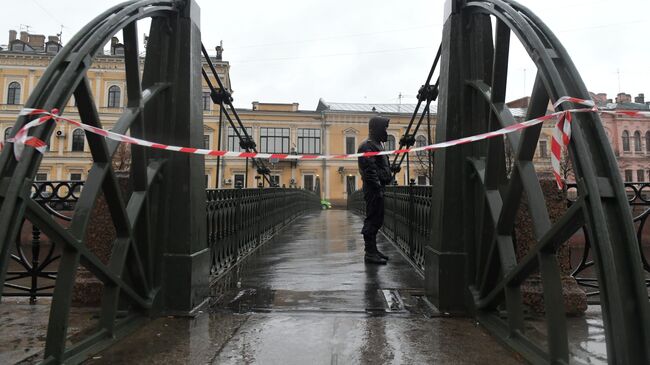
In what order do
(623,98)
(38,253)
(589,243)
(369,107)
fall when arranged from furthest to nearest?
1. (623,98)
2. (369,107)
3. (38,253)
4. (589,243)

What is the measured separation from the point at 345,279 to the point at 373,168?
1.69 metres

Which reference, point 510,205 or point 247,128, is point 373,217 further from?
point 247,128

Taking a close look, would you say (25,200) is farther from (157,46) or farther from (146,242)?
(157,46)

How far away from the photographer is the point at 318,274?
4.68 metres

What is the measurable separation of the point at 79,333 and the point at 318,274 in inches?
98.3

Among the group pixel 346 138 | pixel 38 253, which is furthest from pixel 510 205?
pixel 346 138

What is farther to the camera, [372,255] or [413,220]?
[413,220]

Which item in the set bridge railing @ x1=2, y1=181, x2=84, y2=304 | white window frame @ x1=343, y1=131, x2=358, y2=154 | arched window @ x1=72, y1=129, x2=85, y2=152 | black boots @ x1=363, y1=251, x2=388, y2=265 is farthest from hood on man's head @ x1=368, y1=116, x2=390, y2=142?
arched window @ x1=72, y1=129, x2=85, y2=152

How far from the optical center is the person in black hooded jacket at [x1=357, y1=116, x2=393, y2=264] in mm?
5457

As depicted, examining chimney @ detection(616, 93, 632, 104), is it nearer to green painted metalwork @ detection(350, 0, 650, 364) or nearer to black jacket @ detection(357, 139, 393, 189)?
black jacket @ detection(357, 139, 393, 189)

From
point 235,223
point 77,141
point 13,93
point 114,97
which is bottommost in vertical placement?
point 235,223

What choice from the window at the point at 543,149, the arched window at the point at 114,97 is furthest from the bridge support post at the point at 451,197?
the window at the point at 543,149

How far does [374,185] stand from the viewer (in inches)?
215

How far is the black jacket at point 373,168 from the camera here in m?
5.46
